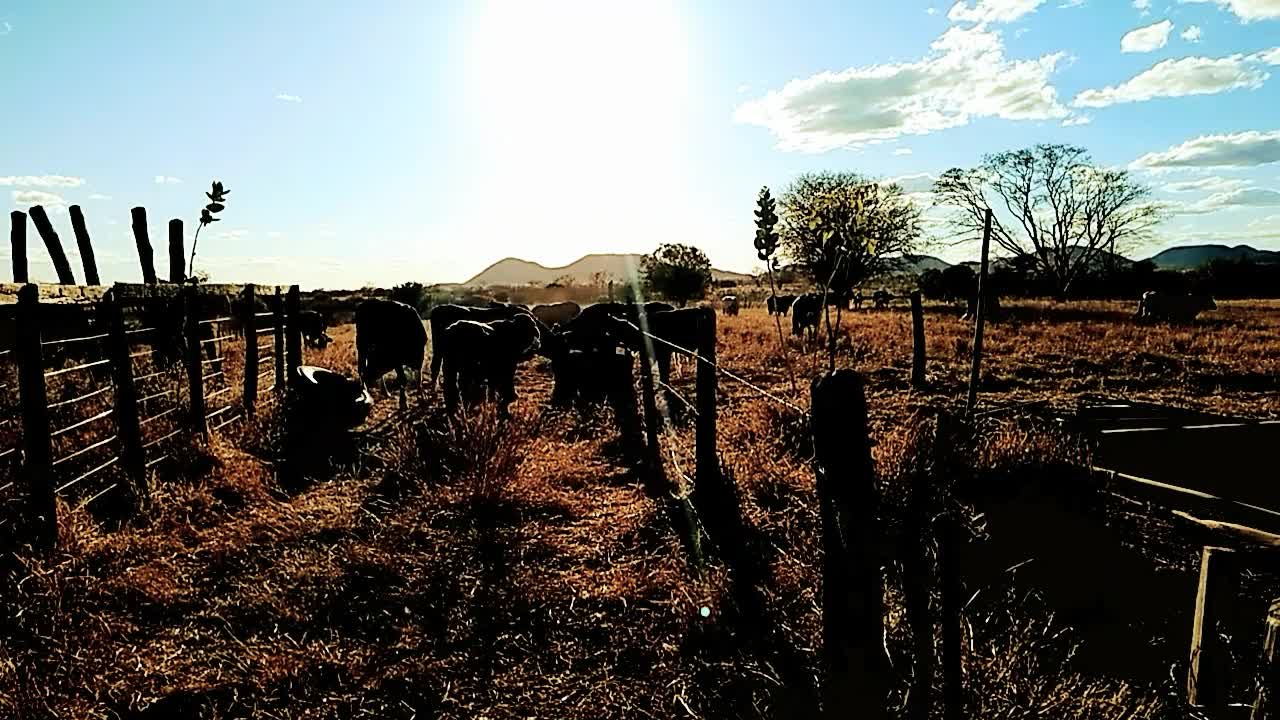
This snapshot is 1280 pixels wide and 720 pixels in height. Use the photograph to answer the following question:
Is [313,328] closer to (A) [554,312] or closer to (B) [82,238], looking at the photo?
(A) [554,312]

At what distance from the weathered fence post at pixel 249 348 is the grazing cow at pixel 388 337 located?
2.22 metres

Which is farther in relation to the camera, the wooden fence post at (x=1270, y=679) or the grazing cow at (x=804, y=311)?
the grazing cow at (x=804, y=311)

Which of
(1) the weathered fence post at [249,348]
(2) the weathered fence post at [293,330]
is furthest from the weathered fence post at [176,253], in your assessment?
(1) the weathered fence post at [249,348]

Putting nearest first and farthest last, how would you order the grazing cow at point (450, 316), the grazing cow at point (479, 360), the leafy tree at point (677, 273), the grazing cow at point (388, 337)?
the grazing cow at point (479, 360) < the grazing cow at point (388, 337) < the grazing cow at point (450, 316) < the leafy tree at point (677, 273)

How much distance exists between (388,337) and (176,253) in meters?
4.89

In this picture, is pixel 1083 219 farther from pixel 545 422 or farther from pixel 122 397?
pixel 122 397

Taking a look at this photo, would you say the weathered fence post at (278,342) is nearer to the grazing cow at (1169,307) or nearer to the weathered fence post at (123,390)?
the weathered fence post at (123,390)

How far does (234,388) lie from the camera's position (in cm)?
986

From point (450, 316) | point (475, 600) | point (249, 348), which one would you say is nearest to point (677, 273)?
point (450, 316)

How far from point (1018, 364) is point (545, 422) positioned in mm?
10689

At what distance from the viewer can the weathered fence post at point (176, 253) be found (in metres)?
12.8

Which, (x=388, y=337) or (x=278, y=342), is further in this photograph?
(x=388, y=337)

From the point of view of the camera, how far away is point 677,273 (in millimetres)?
46906

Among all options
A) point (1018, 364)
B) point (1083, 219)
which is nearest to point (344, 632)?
point (1018, 364)
